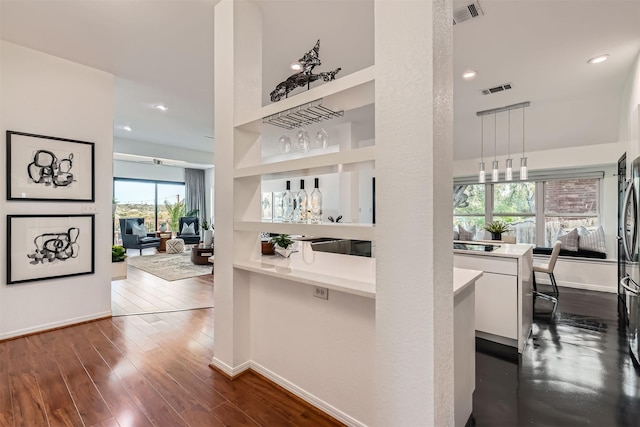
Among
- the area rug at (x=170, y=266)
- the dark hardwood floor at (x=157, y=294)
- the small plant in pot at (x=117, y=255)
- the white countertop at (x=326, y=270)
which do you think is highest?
the white countertop at (x=326, y=270)

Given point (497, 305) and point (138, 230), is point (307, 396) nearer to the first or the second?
point (497, 305)

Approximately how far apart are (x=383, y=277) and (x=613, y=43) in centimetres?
342

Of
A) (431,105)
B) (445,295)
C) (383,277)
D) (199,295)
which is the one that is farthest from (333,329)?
(199,295)

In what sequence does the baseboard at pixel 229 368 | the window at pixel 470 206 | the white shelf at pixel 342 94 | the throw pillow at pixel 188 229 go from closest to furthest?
the white shelf at pixel 342 94 < the baseboard at pixel 229 368 < the window at pixel 470 206 < the throw pillow at pixel 188 229

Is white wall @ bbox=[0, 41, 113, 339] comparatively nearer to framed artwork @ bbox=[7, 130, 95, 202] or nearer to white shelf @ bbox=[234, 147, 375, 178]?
framed artwork @ bbox=[7, 130, 95, 202]

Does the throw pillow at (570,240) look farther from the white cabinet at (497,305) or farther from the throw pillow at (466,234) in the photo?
the white cabinet at (497,305)

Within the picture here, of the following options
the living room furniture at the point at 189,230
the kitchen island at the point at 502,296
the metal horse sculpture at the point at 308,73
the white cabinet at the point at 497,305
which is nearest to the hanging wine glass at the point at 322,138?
the metal horse sculpture at the point at 308,73

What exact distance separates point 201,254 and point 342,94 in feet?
18.6

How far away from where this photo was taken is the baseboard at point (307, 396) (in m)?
1.67

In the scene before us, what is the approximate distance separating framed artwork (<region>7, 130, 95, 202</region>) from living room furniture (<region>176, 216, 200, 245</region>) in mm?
6038

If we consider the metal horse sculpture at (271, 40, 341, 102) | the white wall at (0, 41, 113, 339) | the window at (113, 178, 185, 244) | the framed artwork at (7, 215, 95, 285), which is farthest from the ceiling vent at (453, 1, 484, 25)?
the window at (113, 178, 185, 244)

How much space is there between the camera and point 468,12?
2283 millimetres

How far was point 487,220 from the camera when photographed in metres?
6.14

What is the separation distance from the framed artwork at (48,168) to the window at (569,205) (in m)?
7.19
